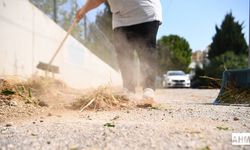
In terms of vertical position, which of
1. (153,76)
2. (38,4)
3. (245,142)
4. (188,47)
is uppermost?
(188,47)

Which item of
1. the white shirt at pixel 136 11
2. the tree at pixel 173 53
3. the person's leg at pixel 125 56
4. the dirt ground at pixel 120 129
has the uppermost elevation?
the tree at pixel 173 53

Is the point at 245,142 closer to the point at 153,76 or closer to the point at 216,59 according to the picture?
the point at 153,76

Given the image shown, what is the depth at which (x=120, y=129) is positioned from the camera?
227 centimetres

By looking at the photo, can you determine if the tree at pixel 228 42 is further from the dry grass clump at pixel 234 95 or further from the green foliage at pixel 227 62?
the dry grass clump at pixel 234 95

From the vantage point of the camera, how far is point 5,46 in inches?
206

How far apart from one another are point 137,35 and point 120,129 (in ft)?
6.64

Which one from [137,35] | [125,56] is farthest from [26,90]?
[137,35]

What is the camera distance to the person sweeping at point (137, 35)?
13.4 feet

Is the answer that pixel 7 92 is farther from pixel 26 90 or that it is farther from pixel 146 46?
pixel 146 46

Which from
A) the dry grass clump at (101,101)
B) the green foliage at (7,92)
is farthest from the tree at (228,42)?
the green foliage at (7,92)

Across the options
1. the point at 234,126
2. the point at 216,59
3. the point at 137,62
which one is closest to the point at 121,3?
the point at 137,62

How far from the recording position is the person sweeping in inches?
161

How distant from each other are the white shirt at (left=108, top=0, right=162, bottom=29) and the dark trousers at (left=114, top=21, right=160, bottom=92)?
51 millimetres

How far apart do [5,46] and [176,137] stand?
3753 millimetres
